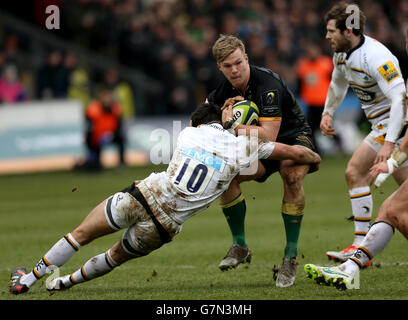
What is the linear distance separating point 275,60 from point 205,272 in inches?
559

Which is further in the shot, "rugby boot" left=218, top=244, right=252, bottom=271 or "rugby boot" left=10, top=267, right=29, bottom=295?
"rugby boot" left=218, top=244, right=252, bottom=271

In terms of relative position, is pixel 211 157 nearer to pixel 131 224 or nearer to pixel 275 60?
pixel 131 224

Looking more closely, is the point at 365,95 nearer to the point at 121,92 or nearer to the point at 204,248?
the point at 204,248

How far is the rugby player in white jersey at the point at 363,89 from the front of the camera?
7145 millimetres

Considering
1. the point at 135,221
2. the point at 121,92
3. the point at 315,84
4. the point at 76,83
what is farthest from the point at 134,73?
the point at 135,221

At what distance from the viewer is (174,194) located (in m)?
6.13

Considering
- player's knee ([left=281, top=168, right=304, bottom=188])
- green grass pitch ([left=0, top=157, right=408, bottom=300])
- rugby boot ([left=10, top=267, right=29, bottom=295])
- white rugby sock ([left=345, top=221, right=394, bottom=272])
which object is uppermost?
player's knee ([left=281, top=168, right=304, bottom=188])

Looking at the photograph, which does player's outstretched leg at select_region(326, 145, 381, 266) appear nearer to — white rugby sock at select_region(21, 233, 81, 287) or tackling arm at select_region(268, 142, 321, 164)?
tackling arm at select_region(268, 142, 321, 164)

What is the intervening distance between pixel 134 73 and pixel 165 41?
4.79 ft

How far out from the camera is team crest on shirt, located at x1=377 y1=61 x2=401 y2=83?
23.5ft

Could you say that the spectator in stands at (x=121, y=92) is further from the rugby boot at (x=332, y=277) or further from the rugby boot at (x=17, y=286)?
the rugby boot at (x=332, y=277)

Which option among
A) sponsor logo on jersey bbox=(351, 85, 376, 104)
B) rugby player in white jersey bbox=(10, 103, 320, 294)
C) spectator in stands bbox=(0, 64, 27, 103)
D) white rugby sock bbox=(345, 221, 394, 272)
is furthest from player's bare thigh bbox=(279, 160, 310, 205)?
spectator in stands bbox=(0, 64, 27, 103)

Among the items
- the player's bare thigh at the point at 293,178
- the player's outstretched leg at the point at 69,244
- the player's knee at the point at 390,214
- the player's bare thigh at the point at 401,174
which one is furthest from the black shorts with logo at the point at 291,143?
the player's outstretched leg at the point at 69,244

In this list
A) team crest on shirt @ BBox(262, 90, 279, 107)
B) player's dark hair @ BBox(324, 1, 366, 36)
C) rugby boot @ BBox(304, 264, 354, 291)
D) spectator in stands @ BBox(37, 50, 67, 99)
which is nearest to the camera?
rugby boot @ BBox(304, 264, 354, 291)
